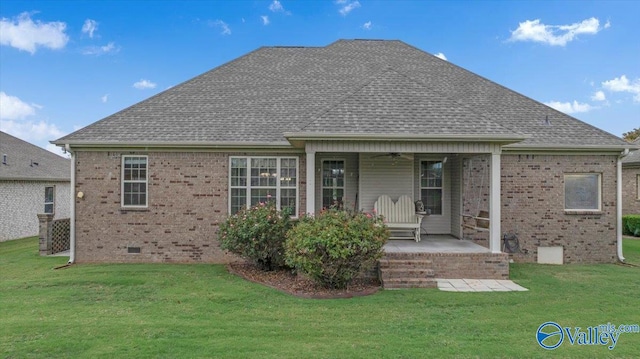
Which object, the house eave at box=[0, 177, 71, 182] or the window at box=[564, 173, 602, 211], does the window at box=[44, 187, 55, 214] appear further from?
the window at box=[564, 173, 602, 211]

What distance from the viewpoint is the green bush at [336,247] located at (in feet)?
20.3

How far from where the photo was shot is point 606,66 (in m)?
17.3

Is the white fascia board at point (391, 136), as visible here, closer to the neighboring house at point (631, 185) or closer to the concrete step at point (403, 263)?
the concrete step at point (403, 263)

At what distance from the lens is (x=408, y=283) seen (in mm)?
6781

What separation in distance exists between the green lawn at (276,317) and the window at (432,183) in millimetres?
3352

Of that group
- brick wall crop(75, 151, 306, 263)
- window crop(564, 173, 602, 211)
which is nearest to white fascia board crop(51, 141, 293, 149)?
brick wall crop(75, 151, 306, 263)

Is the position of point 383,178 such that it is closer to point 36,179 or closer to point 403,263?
point 403,263

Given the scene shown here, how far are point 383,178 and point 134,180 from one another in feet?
22.6

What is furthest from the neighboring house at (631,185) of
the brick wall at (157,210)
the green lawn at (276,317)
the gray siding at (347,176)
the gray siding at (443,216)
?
the brick wall at (157,210)

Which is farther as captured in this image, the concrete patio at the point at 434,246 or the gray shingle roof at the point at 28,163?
the gray shingle roof at the point at 28,163

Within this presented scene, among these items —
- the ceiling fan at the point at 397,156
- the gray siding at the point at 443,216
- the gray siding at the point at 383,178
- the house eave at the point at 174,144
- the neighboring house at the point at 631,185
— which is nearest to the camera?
the house eave at the point at 174,144

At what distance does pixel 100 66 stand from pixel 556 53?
75.9 ft

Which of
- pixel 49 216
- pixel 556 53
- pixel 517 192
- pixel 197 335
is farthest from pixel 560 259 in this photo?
pixel 49 216

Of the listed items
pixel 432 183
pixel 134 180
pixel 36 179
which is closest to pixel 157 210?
pixel 134 180
